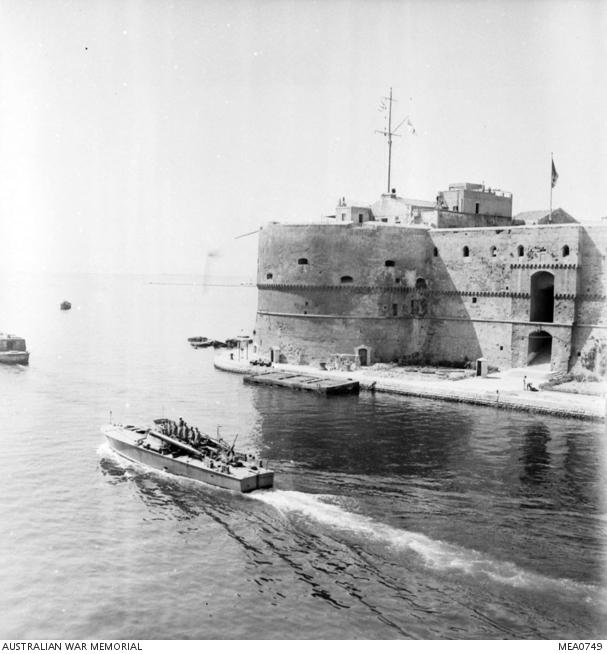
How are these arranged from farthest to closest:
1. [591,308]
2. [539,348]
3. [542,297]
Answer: [542,297] → [539,348] → [591,308]

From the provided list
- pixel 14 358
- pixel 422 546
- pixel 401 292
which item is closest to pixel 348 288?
pixel 401 292

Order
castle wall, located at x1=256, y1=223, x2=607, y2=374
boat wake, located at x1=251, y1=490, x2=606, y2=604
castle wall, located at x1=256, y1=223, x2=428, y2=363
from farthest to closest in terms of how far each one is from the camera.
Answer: castle wall, located at x1=256, y1=223, x2=428, y2=363, castle wall, located at x1=256, y1=223, x2=607, y2=374, boat wake, located at x1=251, y1=490, x2=606, y2=604

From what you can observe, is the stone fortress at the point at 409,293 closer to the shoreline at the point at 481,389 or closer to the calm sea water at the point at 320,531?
the shoreline at the point at 481,389

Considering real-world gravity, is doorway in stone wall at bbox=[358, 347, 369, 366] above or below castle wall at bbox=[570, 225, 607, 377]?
below

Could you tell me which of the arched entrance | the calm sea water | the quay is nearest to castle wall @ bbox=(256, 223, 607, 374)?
the arched entrance

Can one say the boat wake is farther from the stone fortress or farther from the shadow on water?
the stone fortress

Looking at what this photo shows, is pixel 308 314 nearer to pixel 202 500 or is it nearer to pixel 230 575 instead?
pixel 202 500

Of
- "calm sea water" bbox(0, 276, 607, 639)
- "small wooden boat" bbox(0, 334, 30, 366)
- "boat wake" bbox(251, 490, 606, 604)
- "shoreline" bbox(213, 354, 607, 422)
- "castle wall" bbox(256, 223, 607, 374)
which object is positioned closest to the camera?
"calm sea water" bbox(0, 276, 607, 639)

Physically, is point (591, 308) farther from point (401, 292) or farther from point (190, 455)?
point (190, 455)
